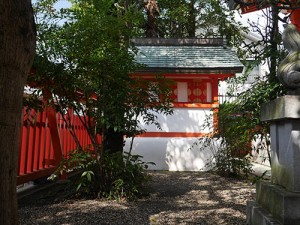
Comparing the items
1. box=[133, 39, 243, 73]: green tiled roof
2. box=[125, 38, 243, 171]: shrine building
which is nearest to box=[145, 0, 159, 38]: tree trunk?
box=[133, 39, 243, 73]: green tiled roof

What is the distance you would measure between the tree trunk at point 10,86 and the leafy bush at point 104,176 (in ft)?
10.7

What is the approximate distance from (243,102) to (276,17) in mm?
1881

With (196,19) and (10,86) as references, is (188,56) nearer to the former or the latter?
(196,19)

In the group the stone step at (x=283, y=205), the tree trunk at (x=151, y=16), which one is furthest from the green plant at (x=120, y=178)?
the tree trunk at (x=151, y=16)

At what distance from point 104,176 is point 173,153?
5313mm

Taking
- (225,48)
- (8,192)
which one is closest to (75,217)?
(8,192)

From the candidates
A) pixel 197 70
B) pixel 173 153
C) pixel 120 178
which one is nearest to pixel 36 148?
pixel 120 178

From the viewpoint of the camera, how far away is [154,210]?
15.8 feet

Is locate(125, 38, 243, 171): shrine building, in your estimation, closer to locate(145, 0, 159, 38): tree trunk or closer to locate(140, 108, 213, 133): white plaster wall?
locate(140, 108, 213, 133): white plaster wall

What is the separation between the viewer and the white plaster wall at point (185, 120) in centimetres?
1073

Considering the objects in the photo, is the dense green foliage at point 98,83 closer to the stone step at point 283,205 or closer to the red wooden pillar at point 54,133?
the red wooden pillar at point 54,133

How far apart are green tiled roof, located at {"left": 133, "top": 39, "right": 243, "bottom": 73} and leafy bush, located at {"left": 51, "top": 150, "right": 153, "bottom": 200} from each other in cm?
445

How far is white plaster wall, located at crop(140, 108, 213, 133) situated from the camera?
10727 millimetres

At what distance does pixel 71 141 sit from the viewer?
353 inches
